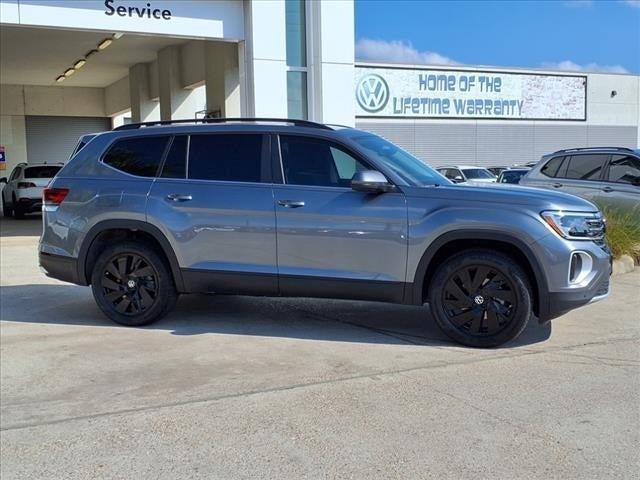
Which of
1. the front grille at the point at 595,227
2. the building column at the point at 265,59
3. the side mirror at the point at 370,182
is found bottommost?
the front grille at the point at 595,227

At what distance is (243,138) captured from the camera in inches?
257

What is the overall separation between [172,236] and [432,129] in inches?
1251

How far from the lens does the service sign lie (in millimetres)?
35156

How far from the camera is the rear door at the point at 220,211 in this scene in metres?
6.24

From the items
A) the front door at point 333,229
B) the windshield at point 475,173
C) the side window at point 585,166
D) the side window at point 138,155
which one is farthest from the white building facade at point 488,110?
the front door at point 333,229

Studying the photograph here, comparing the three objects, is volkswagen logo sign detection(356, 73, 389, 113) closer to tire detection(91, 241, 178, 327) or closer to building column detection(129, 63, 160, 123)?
building column detection(129, 63, 160, 123)

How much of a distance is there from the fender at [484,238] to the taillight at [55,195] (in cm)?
361

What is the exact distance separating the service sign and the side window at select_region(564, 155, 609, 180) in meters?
23.1

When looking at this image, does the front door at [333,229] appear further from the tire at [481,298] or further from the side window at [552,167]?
the side window at [552,167]

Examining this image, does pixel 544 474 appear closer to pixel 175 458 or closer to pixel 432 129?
pixel 175 458

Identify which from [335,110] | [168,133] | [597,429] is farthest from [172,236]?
[335,110]

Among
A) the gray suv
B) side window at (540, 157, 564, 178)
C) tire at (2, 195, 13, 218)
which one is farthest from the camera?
tire at (2, 195, 13, 218)

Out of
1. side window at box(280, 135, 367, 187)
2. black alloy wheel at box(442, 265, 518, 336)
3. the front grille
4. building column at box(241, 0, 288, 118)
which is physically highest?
building column at box(241, 0, 288, 118)

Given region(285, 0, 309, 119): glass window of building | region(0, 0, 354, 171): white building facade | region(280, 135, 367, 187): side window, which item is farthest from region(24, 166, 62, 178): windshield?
region(280, 135, 367, 187): side window
